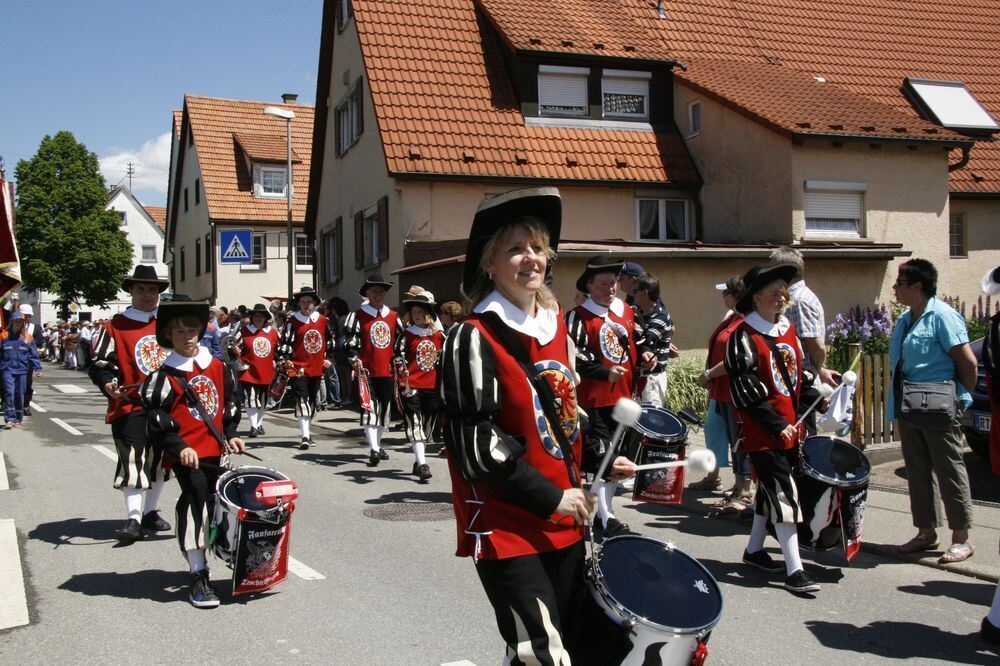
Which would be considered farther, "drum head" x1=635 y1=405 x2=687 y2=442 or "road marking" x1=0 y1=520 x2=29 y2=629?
"drum head" x1=635 y1=405 x2=687 y2=442

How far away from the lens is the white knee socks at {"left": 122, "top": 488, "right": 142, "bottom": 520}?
24.9 feet

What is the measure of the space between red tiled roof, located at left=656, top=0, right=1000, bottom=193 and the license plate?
14629 mm

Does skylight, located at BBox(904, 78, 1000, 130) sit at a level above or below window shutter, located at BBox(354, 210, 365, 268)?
above

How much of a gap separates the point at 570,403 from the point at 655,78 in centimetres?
2063

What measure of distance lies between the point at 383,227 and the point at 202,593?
638 inches

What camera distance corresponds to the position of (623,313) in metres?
7.40

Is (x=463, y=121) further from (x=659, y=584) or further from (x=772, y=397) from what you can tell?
(x=659, y=584)

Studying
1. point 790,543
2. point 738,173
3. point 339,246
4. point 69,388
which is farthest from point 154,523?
point 69,388

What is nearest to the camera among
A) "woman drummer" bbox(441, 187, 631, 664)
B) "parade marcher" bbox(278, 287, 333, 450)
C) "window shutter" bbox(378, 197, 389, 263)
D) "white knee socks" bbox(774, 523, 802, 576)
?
"woman drummer" bbox(441, 187, 631, 664)

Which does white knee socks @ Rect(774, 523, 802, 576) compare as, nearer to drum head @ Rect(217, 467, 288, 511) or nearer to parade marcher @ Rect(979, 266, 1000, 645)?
parade marcher @ Rect(979, 266, 1000, 645)

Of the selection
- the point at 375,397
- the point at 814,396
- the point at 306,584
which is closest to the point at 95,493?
the point at 375,397

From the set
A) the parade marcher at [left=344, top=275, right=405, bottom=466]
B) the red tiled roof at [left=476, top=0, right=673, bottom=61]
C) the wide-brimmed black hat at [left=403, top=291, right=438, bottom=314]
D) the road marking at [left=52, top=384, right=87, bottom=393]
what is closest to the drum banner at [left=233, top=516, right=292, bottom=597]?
the wide-brimmed black hat at [left=403, top=291, right=438, bottom=314]

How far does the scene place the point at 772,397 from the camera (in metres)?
6.08

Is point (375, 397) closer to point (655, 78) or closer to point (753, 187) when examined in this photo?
point (753, 187)
